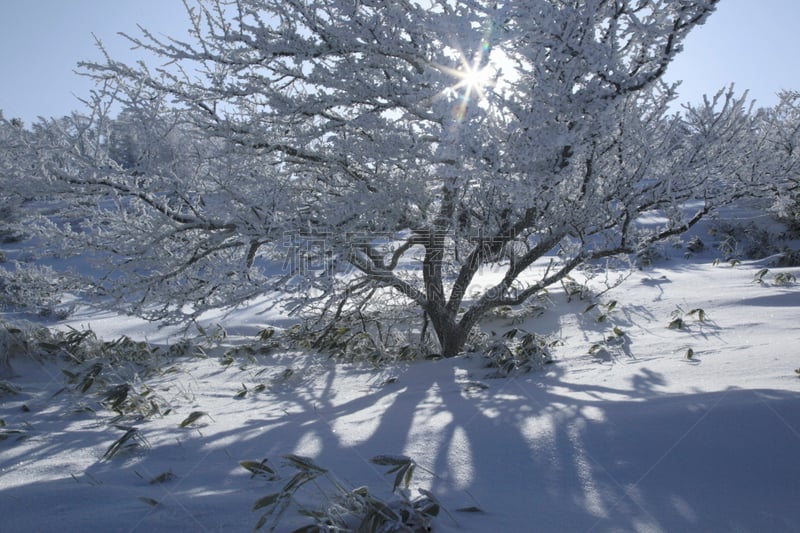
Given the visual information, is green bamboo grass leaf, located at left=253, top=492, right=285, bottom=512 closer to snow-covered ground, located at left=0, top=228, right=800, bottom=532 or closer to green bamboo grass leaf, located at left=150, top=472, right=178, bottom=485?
snow-covered ground, located at left=0, top=228, right=800, bottom=532

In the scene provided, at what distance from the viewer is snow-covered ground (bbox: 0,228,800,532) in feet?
4.96

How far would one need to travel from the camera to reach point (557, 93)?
2.76 metres

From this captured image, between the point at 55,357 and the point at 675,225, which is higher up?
the point at 675,225

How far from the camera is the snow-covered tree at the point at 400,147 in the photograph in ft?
9.16

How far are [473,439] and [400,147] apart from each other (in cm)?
227

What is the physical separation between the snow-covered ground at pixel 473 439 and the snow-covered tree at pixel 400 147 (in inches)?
36.5

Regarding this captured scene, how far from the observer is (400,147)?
3.60 meters

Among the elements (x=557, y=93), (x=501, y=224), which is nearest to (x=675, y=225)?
(x=501, y=224)

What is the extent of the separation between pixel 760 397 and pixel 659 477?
830mm

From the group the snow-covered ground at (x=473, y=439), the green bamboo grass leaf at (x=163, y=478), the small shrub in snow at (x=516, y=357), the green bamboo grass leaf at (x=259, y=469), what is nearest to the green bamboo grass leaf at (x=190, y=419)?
the snow-covered ground at (x=473, y=439)

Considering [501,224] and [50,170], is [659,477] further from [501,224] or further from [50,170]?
[50,170]

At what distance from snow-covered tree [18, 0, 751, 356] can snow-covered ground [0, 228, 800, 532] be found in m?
0.93

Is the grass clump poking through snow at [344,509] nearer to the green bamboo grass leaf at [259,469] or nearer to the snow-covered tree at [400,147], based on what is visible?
Answer: the green bamboo grass leaf at [259,469]

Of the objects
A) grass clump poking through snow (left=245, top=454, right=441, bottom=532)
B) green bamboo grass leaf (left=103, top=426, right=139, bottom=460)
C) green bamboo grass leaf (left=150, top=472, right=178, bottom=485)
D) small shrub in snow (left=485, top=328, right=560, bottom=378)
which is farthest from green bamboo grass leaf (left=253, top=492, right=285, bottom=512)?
small shrub in snow (left=485, top=328, right=560, bottom=378)
